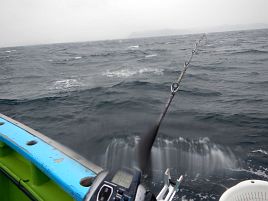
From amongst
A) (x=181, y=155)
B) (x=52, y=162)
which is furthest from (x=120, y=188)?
(x=181, y=155)

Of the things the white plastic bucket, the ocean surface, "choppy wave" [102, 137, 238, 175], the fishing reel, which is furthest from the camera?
"choppy wave" [102, 137, 238, 175]

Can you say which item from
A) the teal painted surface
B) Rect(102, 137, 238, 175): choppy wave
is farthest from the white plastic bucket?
Rect(102, 137, 238, 175): choppy wave

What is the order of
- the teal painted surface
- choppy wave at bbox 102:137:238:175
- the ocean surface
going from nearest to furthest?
the teal painted surface, the ocean surface, choppy wave at bbox 102:137:238:175

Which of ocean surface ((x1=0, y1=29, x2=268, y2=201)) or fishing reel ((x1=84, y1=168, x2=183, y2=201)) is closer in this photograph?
fishing reel ((x1=84, y1=168, x2=183, y2=201))

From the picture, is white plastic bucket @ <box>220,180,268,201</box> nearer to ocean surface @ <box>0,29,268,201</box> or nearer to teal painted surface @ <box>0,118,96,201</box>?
teal painted surface @ <box>0,118,96,201</box>

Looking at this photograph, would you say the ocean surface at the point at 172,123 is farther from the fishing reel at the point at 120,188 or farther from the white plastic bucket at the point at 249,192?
the fishing reel at the point at 120,188

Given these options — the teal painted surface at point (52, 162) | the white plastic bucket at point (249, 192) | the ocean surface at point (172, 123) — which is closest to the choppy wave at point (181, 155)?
the ocean surface at point (172, 123)

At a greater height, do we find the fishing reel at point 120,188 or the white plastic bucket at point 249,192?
the fishing reel at point 120,188

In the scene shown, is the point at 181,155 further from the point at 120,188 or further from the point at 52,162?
the point at 120,188

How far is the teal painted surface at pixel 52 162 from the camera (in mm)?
2410

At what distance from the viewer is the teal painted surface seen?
2.41 m

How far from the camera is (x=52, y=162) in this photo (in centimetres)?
275

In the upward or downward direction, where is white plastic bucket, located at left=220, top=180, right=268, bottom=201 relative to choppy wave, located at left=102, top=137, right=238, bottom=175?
upward

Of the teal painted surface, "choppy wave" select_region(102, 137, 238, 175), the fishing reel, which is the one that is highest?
the fishing reel
